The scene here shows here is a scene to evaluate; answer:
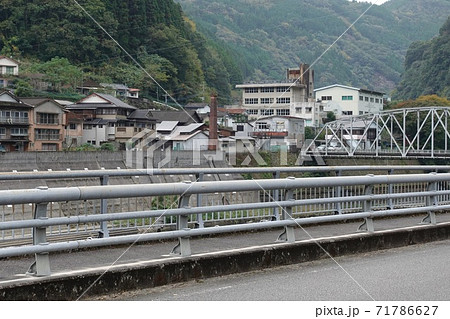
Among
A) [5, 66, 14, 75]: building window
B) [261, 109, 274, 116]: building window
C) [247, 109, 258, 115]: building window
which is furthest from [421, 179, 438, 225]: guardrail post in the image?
[261, 109, 274, 116]: building window

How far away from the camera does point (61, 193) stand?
6648 millimetres

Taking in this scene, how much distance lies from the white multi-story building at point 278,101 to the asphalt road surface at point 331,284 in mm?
105574

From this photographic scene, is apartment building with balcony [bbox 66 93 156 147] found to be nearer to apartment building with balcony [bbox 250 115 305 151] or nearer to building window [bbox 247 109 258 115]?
apartment building with balcony [bbox 250 115 305 151]

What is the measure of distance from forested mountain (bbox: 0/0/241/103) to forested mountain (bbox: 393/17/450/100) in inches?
1898

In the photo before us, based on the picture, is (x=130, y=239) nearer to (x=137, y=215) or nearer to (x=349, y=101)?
(x=137, y=215)

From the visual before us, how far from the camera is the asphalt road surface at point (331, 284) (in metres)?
6.93

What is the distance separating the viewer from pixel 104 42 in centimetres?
10006

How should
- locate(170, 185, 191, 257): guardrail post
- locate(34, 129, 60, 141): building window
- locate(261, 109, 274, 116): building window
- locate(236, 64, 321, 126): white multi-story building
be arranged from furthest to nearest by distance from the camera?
locate(261, 109, 274, 116): building window < locate(236, 64, 321, 126): white multi-story building < locate(34, 129, 60, 141): building window < locate(170, 185, 191, 257): guardrail post

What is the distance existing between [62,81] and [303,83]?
53.0m

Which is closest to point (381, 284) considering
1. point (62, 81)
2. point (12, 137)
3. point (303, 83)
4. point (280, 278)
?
point (280, 278)

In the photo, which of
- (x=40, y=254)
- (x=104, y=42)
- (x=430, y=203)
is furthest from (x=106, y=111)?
(x=40, y=254)

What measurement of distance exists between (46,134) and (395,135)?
218 feet

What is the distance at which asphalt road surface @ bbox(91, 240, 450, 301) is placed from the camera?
6926 mm

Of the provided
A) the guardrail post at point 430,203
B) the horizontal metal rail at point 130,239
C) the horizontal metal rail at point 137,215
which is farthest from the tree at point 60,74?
the horizontal metal rail at point 130,239
